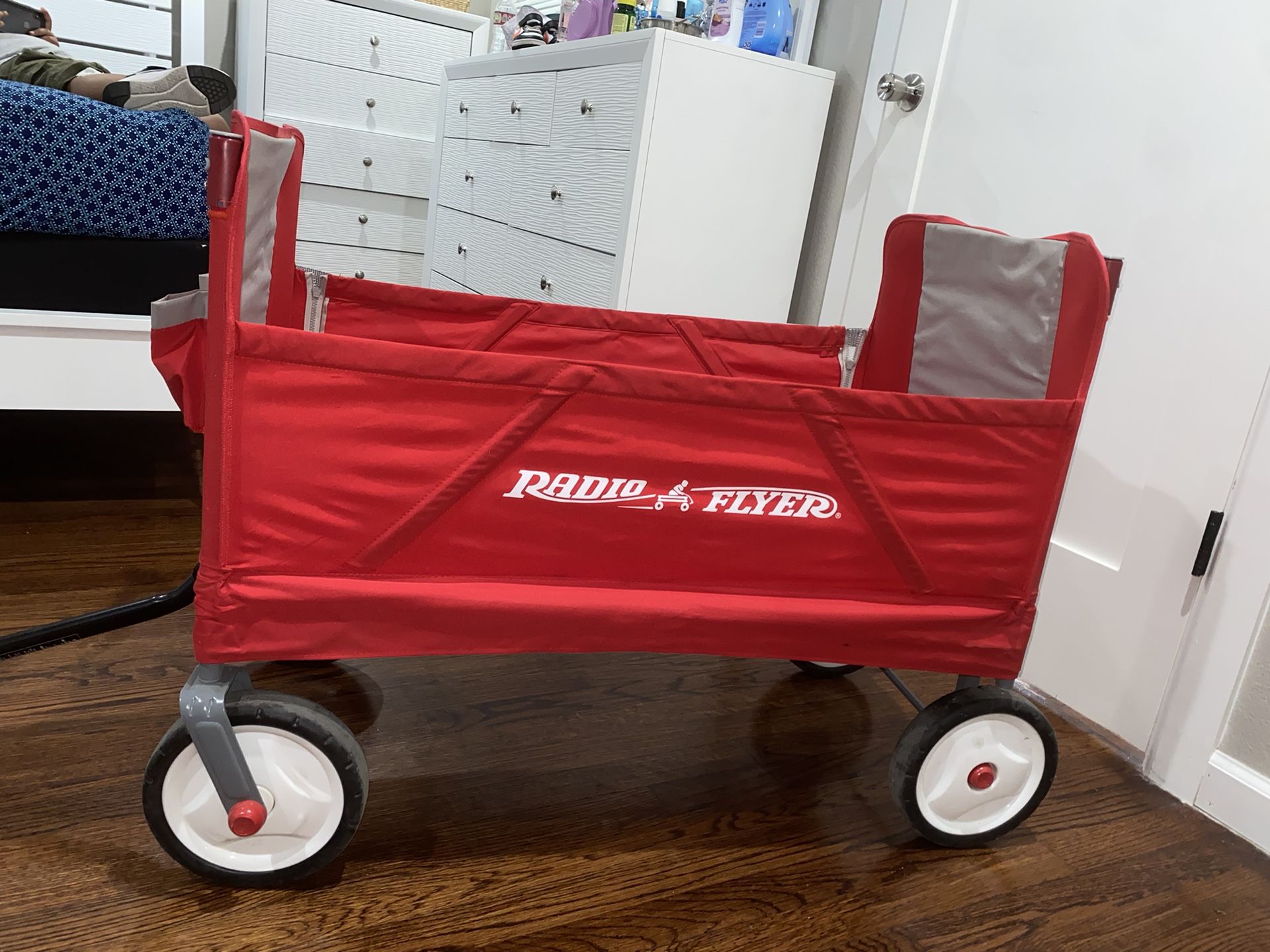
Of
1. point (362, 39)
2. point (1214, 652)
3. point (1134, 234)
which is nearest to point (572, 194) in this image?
point (1134, 234)

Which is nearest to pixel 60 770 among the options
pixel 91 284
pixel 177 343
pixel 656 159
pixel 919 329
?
pixel 177 343

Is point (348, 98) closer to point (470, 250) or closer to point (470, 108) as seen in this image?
point (470, 108)

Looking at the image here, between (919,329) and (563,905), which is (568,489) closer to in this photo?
(563,905)

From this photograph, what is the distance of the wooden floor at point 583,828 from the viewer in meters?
0.90

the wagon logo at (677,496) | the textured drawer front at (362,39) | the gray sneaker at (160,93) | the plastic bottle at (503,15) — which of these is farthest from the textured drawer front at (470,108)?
the wagon logo at (677,496)

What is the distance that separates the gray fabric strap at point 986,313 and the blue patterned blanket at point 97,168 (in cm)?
118

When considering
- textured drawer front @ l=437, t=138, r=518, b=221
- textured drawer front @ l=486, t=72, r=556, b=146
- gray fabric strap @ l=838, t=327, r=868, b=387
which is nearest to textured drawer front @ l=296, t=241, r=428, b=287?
textured drawer front @ l=437, t=138, r=518, b=221

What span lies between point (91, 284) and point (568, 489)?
1.10m

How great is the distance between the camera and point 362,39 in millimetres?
2686

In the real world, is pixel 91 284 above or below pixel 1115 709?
above

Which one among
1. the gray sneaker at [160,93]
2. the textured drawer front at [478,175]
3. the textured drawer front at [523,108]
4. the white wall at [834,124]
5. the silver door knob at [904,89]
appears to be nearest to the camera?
the gray sneaker at [160,93]

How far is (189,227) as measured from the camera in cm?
160

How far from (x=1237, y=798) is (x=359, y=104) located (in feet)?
8.49

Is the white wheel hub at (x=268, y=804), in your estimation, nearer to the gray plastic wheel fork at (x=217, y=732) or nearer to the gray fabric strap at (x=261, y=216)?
the gray plastic wheel fork at (x=217, y=732)
